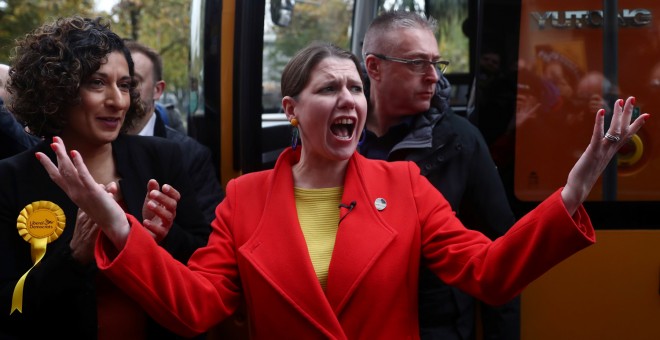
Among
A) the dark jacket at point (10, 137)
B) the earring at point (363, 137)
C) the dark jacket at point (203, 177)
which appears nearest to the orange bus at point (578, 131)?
the earring at point (363, 137)

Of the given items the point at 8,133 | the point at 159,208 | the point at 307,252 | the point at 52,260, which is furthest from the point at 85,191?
the point at 8,133

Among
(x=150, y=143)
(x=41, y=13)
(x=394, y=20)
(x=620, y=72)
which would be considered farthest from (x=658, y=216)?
(x=41, y=13)

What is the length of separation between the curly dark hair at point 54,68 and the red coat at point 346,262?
24.8 inches

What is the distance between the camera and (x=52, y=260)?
9.11 ft

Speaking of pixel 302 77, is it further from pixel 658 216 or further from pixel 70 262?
pixel 658 216

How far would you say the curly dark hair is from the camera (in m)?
2.93

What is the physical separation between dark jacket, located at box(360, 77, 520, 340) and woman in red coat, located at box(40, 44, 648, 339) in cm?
58

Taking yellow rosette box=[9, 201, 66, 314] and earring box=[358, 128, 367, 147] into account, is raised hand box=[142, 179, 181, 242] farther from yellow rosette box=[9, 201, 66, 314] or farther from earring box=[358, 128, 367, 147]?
earring box=[358, 128, 367, 147]

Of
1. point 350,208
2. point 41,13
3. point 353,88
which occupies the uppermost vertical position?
point 41,13

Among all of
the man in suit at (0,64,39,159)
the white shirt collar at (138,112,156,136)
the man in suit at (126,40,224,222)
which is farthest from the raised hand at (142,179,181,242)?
the white shirt collar at (138,112,156,136)

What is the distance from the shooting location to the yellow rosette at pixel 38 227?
2832 mm

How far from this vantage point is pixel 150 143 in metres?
3.17

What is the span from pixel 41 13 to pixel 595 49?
40.4 ft

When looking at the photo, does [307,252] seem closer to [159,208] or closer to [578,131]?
[159,208]
